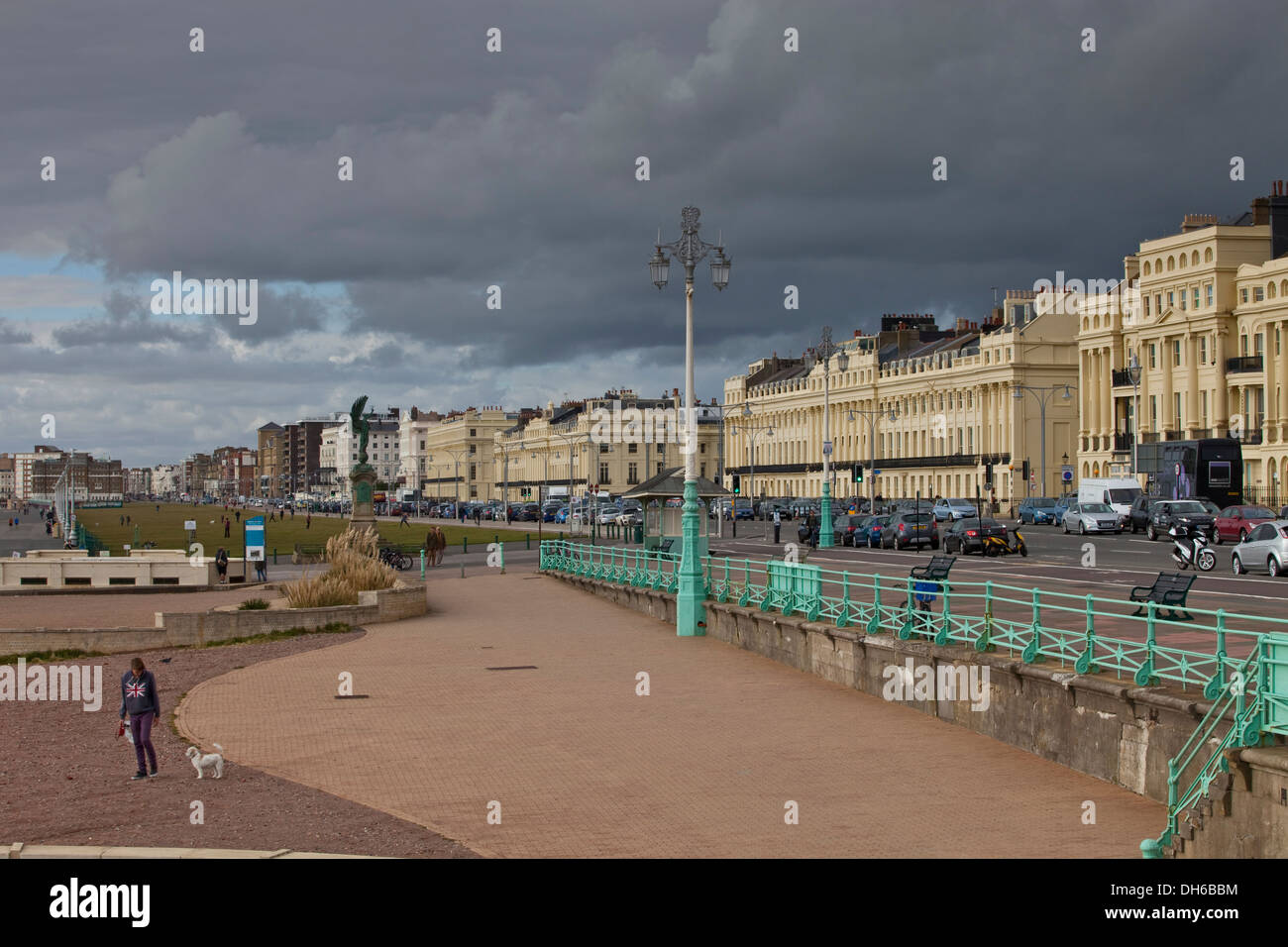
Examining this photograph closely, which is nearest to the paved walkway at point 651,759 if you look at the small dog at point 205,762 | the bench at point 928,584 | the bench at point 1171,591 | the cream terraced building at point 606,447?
the small dog at point 205,762

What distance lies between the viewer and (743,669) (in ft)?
71.6

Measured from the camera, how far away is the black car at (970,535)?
4203 centimetres

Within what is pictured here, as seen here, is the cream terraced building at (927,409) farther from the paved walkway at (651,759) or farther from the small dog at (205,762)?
the small dog at (205,762)

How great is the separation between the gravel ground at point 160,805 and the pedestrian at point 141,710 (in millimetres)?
230

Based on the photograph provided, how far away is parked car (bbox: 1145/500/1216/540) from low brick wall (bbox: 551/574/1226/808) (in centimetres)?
2894

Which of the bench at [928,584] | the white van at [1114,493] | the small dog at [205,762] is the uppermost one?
the white van at [1114,493]

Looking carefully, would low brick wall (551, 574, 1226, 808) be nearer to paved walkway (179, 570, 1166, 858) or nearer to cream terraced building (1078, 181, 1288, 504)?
paved walkway (179, 570, 1166, 858)

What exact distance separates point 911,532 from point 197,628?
92.8 feet

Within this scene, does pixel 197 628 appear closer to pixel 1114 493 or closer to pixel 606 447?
pixel 1114 493

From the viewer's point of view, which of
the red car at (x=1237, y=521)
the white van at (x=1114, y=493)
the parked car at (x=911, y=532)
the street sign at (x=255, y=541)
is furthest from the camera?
the white van at (x=1114, y=493)

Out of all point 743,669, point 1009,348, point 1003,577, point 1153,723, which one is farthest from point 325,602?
point 1009,348

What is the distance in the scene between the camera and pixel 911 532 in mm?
48750

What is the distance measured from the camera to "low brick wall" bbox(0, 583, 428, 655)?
26.8m
